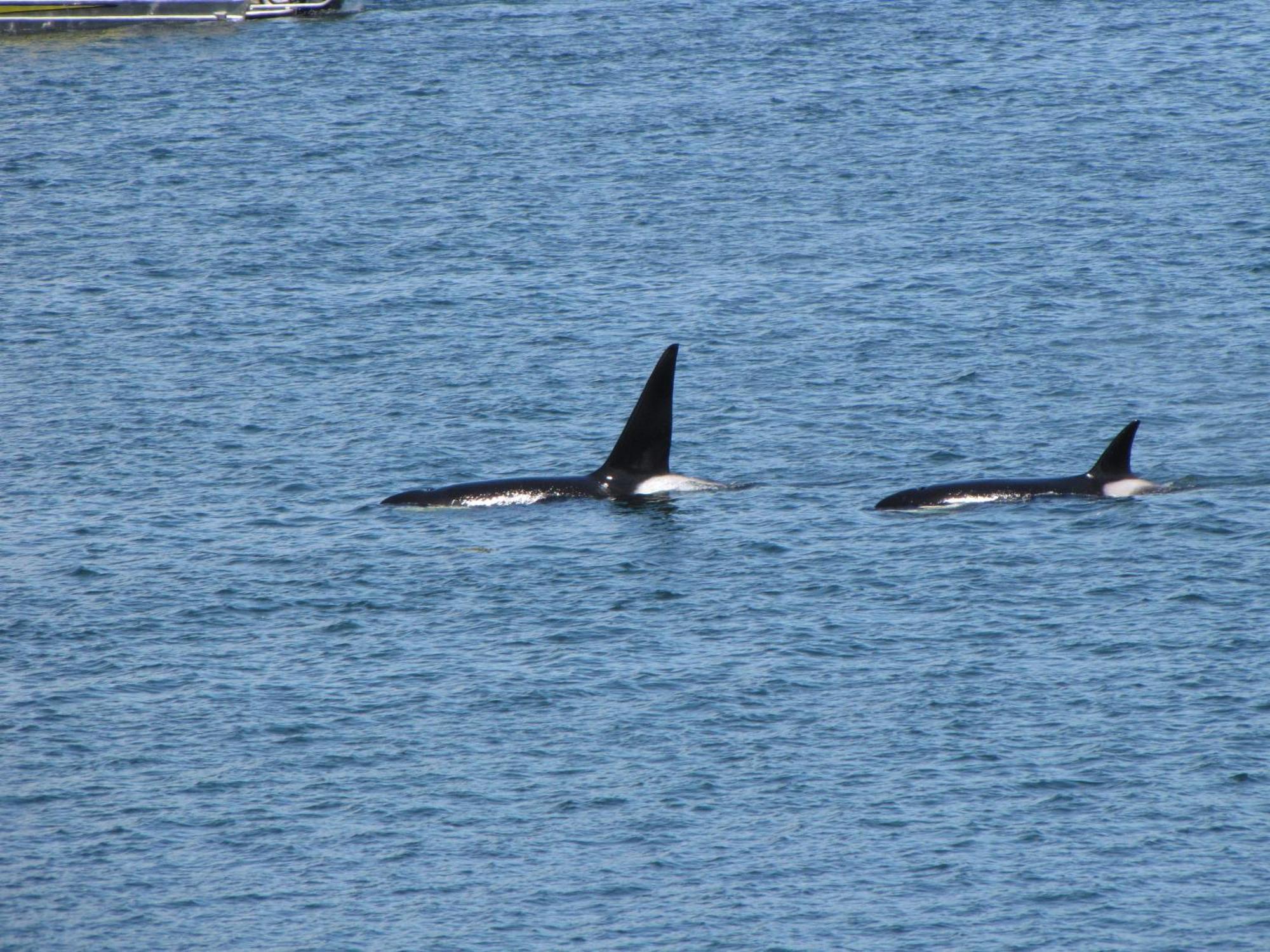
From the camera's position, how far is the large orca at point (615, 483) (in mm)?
42000

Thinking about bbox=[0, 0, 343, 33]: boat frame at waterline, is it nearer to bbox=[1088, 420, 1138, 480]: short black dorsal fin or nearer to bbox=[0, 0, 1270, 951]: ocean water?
bbox=[0, 0, 1270, 951]: ocean water

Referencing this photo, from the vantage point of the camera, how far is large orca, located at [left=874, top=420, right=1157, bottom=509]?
4100 cm

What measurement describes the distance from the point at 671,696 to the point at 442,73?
65431 mm

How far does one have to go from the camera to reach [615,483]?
4291 cm

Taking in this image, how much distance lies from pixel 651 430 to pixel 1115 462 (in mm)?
9772

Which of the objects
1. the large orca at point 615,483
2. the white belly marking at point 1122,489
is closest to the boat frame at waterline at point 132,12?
the large orca at point 615,483

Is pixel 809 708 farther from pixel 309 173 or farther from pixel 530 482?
pixel 309 173

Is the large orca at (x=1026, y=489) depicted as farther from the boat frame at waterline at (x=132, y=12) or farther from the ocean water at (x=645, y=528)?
the boat frame at waterline at (x=132, y=12)

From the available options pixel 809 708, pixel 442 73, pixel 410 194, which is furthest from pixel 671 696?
pixel 442 73

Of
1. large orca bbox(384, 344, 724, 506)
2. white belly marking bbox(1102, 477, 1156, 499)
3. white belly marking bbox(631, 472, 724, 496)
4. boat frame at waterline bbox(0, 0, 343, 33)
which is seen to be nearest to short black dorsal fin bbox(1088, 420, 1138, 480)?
white belly marking bbox(1102, 477, 1156, 499)

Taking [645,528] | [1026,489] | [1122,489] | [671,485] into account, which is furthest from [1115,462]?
[645,528]

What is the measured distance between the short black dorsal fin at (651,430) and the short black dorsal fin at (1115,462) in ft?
29.8

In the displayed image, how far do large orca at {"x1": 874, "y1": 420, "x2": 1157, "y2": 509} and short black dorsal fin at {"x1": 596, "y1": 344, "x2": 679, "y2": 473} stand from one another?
189 inches

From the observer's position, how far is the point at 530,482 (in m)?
42.8
